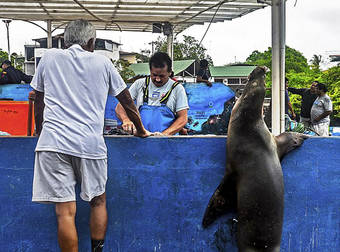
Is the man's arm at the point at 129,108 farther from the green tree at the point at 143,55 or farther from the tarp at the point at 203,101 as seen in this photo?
the green tree at the point at 143,55

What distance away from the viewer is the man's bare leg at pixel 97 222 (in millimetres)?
3107

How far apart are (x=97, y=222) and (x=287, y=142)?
171cm

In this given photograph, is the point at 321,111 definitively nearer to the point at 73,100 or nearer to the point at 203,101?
the point at 203,101

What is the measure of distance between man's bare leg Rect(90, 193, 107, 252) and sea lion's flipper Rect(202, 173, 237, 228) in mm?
890

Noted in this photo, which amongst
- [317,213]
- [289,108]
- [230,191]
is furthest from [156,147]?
[289,108]

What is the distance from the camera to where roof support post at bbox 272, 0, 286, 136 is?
7.07m

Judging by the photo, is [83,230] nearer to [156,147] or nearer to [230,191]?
[156,147]

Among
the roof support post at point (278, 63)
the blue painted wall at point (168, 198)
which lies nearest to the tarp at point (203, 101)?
the roof support post at point (278, 63)

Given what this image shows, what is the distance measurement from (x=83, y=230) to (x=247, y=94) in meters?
1.78

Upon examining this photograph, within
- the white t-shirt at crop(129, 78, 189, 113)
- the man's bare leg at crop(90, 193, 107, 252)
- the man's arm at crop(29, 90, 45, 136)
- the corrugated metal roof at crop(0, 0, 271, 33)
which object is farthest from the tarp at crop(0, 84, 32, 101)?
the man's bare leg at crop(90, 193, 107, 252)

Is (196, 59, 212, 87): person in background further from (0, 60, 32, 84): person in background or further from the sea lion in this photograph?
the sea lion

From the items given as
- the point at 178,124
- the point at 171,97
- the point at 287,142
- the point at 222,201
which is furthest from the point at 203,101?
the point at 222,201

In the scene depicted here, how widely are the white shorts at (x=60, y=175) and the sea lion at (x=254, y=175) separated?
111 centimetres

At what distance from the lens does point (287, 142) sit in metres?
3.44
